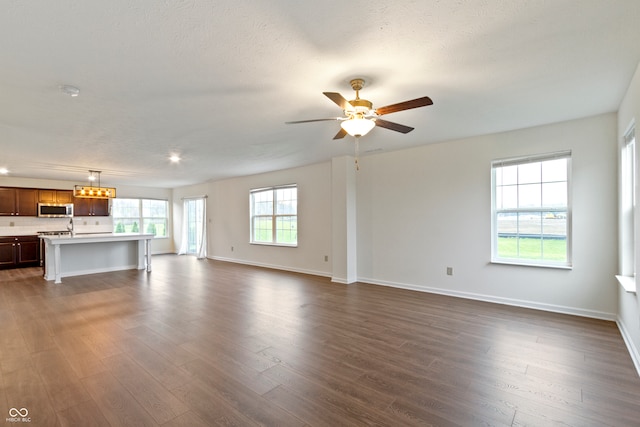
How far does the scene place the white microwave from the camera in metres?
8.20

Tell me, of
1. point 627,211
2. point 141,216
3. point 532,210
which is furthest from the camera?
point 141,216

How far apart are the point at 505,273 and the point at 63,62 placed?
540 cm

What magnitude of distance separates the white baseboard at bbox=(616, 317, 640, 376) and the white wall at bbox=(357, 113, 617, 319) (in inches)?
13.5

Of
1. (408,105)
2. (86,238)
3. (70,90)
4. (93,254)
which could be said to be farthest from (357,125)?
(93,254)

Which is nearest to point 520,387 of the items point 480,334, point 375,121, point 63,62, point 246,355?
point 480,334

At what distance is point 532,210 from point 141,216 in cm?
1087

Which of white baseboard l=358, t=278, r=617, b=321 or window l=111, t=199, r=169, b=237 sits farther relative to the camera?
window l=111, t=199, r=169, b=237

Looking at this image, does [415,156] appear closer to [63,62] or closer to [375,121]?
[375,121]

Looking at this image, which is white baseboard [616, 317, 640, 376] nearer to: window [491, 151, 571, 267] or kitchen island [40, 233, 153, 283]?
window [491, 151, 571, 267]

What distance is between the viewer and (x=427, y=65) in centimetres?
238

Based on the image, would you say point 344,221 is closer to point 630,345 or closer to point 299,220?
point 299,220

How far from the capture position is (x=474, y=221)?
4.60m

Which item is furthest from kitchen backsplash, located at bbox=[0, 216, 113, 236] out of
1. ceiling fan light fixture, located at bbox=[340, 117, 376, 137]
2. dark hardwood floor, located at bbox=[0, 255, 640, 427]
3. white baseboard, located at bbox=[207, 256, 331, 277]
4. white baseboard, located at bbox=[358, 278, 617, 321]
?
ceiling fan light fixture, located at bbox=[340, 117, 376, 137]

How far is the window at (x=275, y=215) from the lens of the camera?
23.7 feet
